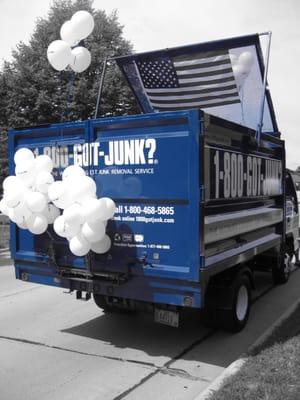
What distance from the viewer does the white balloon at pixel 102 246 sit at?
5.12m

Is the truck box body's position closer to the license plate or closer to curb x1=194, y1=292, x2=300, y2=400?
the license plate

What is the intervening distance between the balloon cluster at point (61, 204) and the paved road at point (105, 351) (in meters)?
1.25

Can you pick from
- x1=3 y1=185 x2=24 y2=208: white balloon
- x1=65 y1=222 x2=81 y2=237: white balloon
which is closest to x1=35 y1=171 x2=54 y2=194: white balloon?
x1=3 y1=185 x2=24 y2=208: white balloon

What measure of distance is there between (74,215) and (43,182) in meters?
0.65

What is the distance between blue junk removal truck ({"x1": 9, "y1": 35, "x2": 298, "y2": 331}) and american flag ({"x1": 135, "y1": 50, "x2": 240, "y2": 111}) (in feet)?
0.96

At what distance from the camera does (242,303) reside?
6195mm

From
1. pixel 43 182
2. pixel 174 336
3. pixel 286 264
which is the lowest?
pixel 174 336

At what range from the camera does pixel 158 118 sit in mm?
4934

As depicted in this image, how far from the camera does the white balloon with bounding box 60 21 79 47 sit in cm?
608

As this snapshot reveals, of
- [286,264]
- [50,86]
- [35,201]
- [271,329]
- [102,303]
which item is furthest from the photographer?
[50,86]

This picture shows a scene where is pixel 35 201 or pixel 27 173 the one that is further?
pixel 27 173

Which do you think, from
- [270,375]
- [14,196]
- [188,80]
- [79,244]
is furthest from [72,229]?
[188,80]

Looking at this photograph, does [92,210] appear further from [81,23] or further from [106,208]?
[81,23]

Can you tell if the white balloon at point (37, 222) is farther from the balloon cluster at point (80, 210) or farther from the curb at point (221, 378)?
the curb at point (221, 378)
